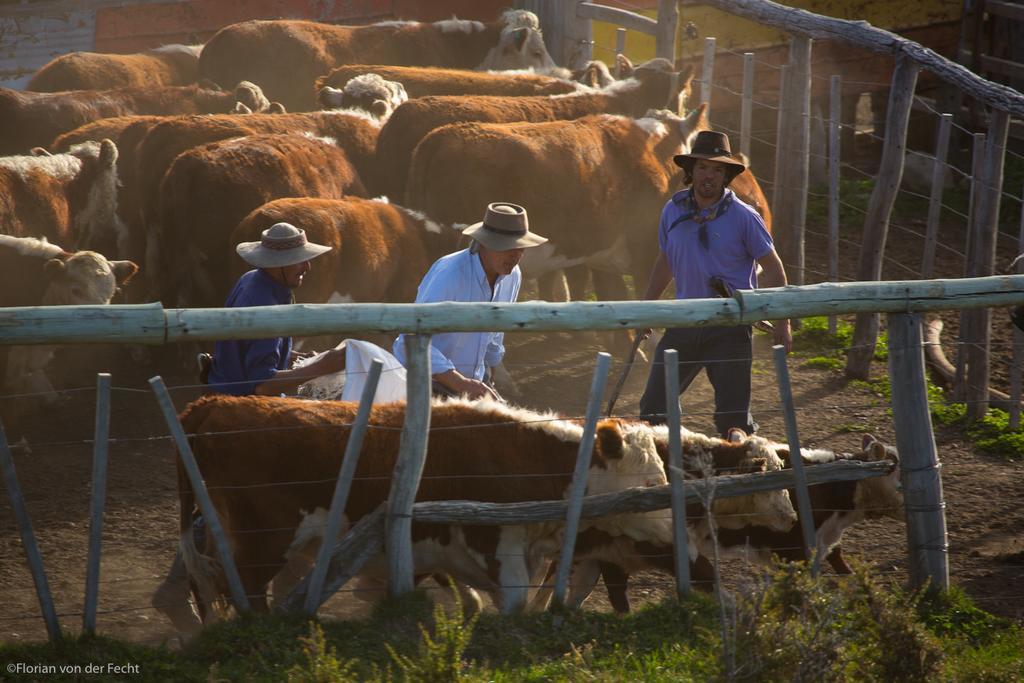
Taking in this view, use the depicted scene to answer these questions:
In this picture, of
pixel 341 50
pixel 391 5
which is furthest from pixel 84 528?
pixel 391 5

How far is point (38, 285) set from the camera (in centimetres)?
850

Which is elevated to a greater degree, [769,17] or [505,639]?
[769,17]

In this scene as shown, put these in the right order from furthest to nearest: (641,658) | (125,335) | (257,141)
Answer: (257,141)
(641,658)
(125,335)

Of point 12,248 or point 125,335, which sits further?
point 12,248

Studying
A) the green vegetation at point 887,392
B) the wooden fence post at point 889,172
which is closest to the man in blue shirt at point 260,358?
the green vegetation at point 887,392

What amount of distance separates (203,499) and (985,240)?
19.6 ft

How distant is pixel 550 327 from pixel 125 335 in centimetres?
160

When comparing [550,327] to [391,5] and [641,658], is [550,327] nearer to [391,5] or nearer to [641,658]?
[641,658]

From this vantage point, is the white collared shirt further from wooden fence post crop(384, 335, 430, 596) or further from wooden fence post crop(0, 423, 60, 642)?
wooden fence post crop(0, 423, 60, 642)

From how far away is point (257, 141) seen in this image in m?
9.25

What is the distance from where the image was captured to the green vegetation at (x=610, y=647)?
12.9 feet

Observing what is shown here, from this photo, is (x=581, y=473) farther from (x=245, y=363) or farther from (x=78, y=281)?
(x=78, y=281)

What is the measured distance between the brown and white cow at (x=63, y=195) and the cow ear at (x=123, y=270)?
1.11m

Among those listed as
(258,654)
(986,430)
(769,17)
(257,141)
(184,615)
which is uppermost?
(769,17)
